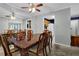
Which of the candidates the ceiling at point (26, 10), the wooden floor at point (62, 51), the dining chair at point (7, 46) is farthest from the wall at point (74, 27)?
the dining chair at point (7, 46)

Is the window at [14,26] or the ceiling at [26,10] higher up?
the ceiling at [26,10]

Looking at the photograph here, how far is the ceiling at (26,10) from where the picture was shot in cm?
240

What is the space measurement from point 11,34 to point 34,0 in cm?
79

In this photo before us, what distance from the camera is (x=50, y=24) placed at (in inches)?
98.0

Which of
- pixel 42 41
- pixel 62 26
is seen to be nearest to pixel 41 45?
pixel 42 41

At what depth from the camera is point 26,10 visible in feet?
8.03

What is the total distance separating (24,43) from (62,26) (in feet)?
2.64

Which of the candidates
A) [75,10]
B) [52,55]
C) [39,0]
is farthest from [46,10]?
[52,55]

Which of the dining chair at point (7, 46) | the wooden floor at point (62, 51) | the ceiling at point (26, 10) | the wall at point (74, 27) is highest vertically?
the ceiling at point (26, 10)

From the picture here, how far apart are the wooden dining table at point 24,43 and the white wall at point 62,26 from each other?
41 cm

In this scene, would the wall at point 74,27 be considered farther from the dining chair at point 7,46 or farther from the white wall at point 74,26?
the dining chair at point 7,46

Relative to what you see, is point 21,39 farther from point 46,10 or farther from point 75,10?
point 75,10

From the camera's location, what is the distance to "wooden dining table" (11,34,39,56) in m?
2.35

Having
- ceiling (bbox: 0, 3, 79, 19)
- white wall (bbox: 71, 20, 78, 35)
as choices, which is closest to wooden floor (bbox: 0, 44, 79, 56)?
white wall (bbox: 71, 20, 78, 35)
